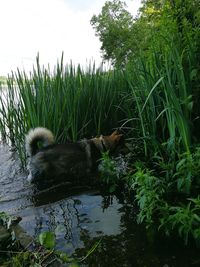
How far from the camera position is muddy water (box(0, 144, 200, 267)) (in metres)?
2.34

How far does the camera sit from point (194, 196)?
8.55ft

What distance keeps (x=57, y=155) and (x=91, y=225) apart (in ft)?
4.58

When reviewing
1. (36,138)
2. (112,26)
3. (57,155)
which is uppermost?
(112,26)

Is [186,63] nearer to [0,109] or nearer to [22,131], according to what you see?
[22,131]

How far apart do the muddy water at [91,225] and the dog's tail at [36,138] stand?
544 mm

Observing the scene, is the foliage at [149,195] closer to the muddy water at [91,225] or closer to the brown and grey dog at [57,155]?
the muddy water at [91,225]

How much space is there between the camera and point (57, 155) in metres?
4.10

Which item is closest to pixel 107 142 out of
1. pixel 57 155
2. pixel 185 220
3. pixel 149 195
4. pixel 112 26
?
pixel 57 155

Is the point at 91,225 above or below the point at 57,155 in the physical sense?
below

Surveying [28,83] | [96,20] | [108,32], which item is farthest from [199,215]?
[96,20]

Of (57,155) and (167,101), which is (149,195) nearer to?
(167,101)

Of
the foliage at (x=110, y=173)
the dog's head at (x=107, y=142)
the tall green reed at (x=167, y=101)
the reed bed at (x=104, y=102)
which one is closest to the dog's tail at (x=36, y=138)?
the reed bed at (x=104, y=102)

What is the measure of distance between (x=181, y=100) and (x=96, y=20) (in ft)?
96.0

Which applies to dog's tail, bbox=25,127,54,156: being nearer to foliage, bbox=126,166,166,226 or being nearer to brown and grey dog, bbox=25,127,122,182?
brown and grey dog, bbox=25,127,122,182
